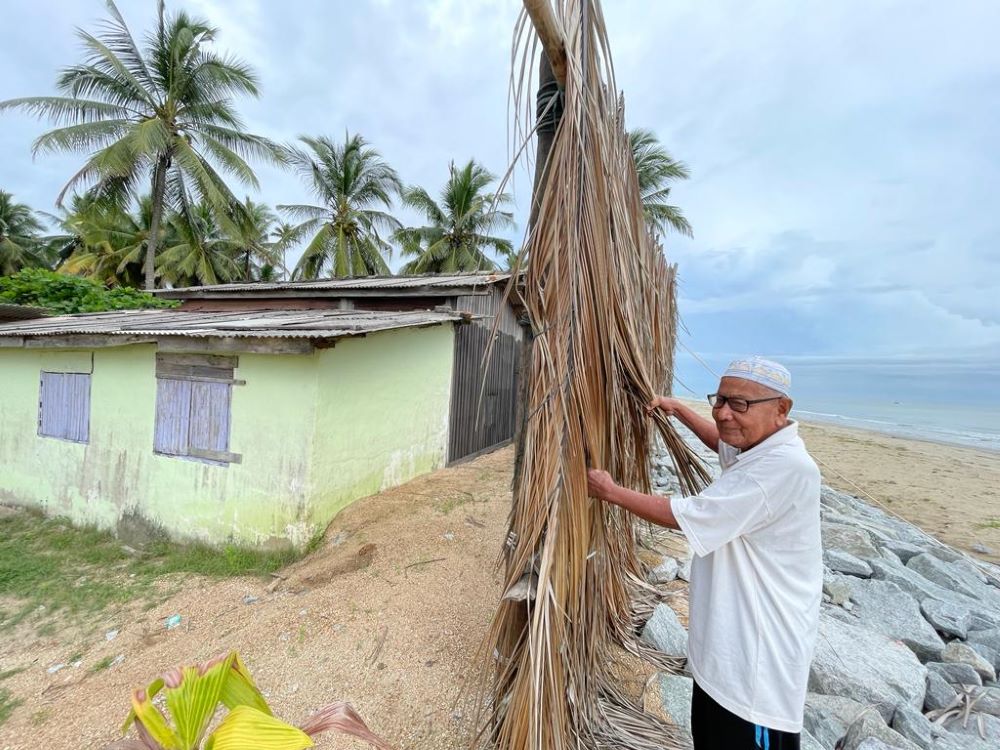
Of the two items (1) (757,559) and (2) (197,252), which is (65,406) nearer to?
(1) (757,559)

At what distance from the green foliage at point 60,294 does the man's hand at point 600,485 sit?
12.7 meters

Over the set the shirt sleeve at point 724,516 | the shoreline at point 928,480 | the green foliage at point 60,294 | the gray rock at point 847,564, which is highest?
the green foliage at point 60,294

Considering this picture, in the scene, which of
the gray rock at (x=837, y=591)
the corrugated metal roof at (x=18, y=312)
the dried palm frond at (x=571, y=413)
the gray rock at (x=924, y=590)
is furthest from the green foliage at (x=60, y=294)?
the gray rock at (x=924, y=590)

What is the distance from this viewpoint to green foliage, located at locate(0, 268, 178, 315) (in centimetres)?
986

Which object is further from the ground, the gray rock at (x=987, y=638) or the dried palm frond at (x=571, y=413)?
the dried palm frond at (x=571, y=413)

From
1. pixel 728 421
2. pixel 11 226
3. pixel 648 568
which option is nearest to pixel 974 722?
pixel 648 568

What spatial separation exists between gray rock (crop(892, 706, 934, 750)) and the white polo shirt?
1625 mm

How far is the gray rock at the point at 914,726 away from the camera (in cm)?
215

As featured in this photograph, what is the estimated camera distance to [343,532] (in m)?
4.55

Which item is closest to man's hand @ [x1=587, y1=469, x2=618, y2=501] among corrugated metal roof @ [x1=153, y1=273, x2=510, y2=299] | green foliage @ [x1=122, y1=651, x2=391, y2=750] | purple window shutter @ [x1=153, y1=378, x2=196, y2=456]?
green foliage @ [x1=122, y1=651, x2=391, y2=750]

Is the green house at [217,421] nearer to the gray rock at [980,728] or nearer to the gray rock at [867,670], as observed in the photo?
the gray rock at [867,670]

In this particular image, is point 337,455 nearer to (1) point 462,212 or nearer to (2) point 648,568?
(2) point 648,568

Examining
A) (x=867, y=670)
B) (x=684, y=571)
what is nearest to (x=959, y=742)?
(x=867, y=670)

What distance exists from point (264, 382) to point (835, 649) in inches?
204
